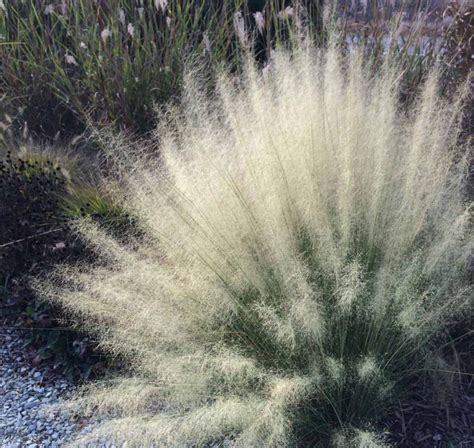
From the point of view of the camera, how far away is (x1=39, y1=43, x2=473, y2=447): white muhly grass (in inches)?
88.4

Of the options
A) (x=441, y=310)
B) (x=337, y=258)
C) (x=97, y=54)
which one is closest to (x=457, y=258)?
(x=441, y=310)

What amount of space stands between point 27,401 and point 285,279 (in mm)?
1356

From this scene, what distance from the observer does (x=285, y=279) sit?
2.35 meters

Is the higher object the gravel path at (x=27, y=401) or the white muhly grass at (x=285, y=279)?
the white muhly grass at (x=285, y=279)

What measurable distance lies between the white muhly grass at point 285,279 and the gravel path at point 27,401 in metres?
0.26

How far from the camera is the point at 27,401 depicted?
9.30ft

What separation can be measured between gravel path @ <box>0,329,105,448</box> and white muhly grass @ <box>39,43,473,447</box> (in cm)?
26

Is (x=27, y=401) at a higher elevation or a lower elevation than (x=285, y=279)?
lower

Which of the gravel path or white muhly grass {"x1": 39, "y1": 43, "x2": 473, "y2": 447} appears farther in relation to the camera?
the gravel path

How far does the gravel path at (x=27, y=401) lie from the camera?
2617 millimetres

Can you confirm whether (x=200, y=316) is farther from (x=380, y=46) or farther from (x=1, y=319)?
(x=380, y=46)

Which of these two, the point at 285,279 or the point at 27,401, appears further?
the point at 27,401

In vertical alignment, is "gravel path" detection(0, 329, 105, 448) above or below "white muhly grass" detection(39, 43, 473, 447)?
below

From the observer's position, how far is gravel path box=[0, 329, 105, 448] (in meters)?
2.62
